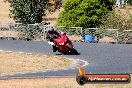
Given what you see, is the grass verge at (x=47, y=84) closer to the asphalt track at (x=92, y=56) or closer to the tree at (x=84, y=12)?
Result: the asphalt track at (x=92, y=56)

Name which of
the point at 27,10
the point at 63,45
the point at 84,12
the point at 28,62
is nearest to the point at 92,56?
the point at 63,45

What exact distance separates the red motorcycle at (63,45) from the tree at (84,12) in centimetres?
1620

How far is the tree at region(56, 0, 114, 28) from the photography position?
47438 millimetres

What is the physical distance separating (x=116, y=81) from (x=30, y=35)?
96.9ft

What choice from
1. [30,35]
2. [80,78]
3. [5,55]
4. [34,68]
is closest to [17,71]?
[34,68]

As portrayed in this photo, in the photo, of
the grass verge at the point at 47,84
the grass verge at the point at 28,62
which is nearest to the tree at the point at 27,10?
the grass verge at the point at 28,62

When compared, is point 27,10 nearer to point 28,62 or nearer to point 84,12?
point 84,12

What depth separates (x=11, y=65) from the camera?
25.2 meters

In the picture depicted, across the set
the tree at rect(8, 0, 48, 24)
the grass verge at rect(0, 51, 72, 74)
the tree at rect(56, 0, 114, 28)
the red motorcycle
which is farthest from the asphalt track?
the tree at rect(8, 0, 48, 24)

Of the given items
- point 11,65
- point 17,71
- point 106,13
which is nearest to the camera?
point 17,71

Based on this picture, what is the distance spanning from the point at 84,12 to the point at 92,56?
1956 cm

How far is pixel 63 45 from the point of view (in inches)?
1205

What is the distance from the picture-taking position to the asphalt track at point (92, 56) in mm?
22408

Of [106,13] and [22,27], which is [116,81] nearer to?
[22,27]
